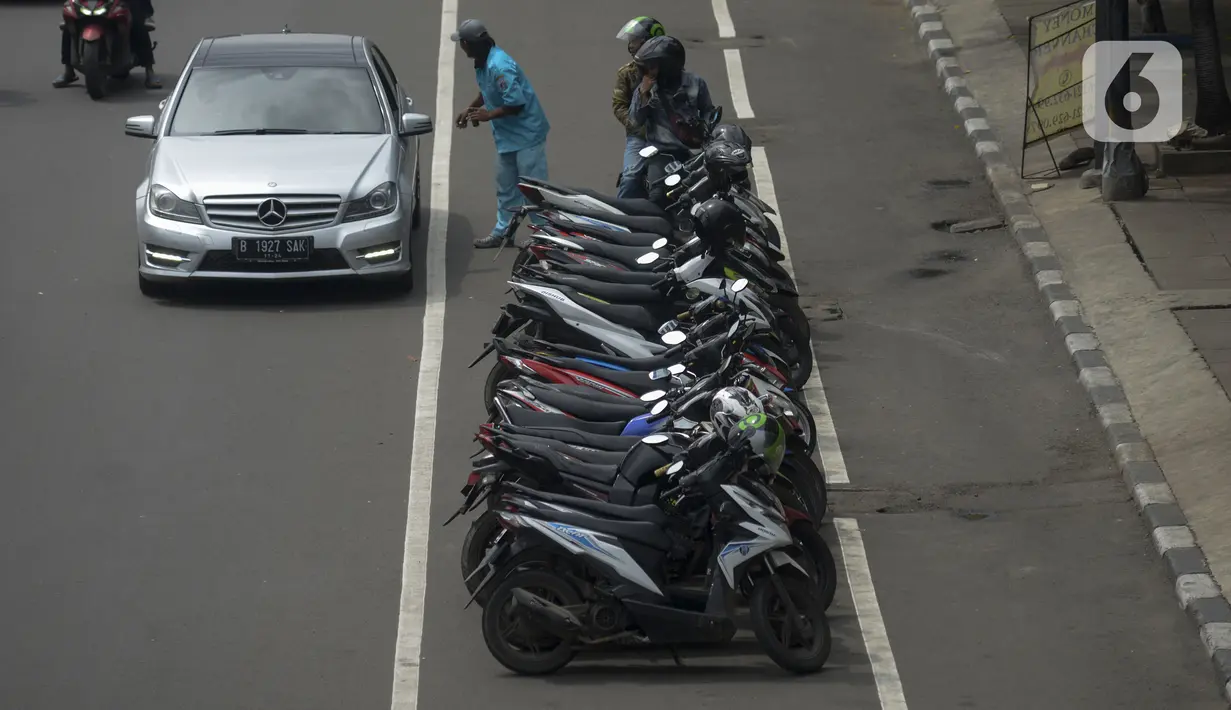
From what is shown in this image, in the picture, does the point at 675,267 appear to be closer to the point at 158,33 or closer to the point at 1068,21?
the point at 1068,21

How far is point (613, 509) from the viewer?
29.2ft

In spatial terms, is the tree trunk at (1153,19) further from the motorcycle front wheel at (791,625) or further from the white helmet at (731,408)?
the motorcycle front wheel at (791,625)

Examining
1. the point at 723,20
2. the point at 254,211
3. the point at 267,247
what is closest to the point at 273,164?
the point at 254,211

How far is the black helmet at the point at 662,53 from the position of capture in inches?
514

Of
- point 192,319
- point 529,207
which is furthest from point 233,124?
point 529,207

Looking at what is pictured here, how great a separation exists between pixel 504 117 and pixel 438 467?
4.55 metres

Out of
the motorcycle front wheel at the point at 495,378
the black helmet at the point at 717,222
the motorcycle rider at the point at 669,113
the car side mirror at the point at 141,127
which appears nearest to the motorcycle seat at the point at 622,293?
the black helmet at the point at 717,222

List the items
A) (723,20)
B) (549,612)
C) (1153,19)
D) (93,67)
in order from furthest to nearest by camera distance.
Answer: (723,20), (93,67), (1153,19), (549,612)

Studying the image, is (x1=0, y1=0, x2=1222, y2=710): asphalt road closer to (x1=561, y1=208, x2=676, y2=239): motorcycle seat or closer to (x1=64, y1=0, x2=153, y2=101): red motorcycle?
(x1=64, y1=0, x2=153, y2=101): red motorcycle

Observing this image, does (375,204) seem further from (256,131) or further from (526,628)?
(526,628)

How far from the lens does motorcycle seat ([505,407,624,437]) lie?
9633mm

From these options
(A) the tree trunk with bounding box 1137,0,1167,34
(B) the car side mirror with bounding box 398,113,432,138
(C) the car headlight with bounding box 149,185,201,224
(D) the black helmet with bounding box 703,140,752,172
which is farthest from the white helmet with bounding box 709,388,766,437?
(A) the tree trunk with bounding box 1137,0,1167,34

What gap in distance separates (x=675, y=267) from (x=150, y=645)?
4.34m

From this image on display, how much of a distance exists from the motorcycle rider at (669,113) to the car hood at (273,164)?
2.25 metres
